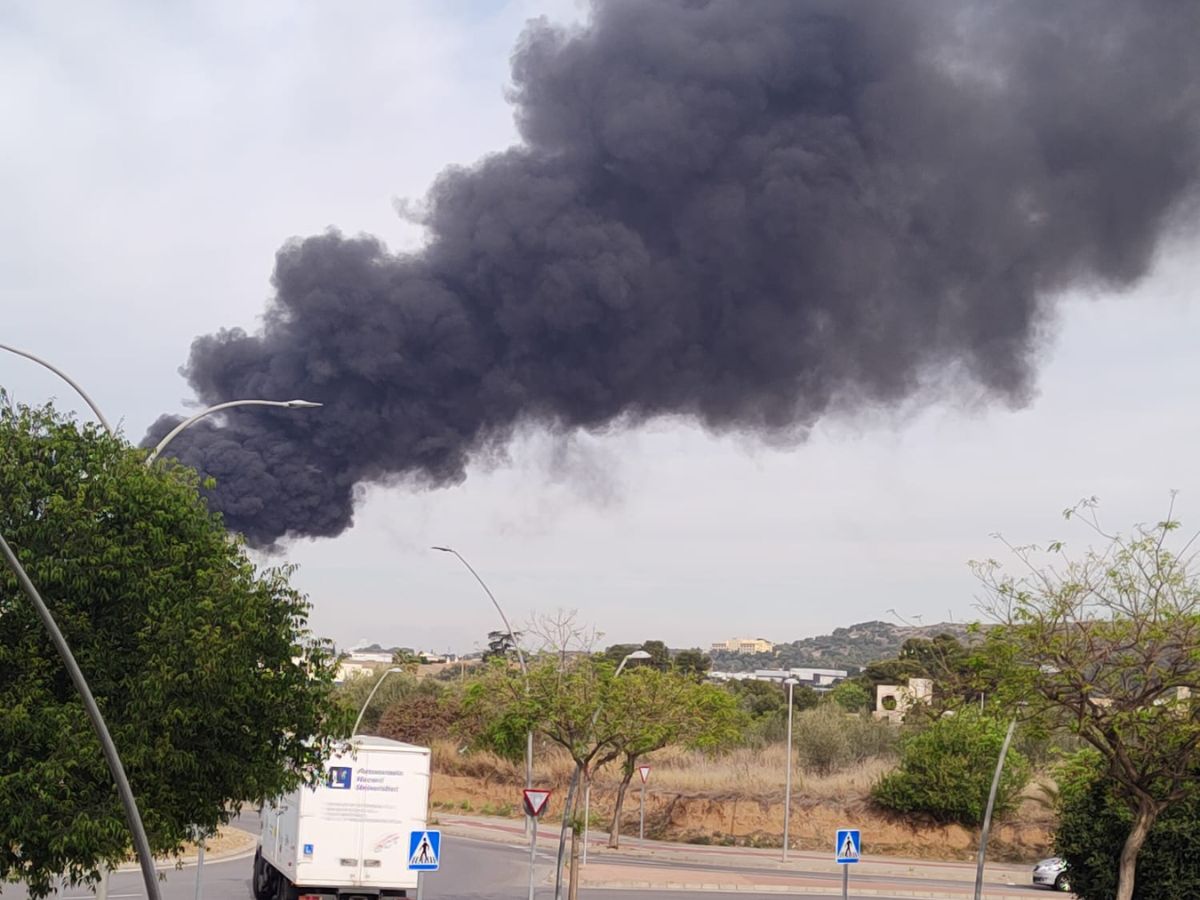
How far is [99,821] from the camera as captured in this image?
13.2 metres

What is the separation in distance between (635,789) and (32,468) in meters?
45.1

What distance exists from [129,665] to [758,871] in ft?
95.8

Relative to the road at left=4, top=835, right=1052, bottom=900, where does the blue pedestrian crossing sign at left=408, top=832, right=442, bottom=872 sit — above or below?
above

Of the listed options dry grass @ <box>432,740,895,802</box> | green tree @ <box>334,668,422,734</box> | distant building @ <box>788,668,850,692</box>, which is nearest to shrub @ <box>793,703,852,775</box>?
dry grass @ <box>432,740,895,802</box>

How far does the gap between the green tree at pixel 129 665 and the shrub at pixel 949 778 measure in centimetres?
3449

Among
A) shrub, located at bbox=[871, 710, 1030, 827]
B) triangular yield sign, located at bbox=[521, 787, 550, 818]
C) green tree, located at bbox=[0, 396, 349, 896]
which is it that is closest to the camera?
green tree, located at bbox=[0, 396, 349, 896]

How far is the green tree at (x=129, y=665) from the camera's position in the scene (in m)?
13.4

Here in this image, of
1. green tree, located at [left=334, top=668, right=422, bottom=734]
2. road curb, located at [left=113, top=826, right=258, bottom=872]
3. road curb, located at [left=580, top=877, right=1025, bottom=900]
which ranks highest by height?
green tree, located at [left=334, top=668, right=422, bottom=734]

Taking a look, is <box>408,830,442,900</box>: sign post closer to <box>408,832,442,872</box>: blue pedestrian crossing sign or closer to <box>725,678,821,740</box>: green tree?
<box>408,832,442,872</box>: blue pedestrian crossing sign

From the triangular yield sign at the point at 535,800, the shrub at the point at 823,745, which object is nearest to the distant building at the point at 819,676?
the shrub at the point at 823,745

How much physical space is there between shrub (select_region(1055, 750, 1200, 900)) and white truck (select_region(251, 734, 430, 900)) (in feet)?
→ 34.1

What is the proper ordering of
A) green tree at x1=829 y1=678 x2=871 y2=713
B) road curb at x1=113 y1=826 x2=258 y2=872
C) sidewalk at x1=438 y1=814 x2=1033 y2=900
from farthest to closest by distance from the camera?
green tree at x1=829 y1=678 x2=871 y2=713
road curb at x1=113 y1=826 x2=258 y2=872
sidewalk at x1=438 y1=814 x2=1033 y2=900

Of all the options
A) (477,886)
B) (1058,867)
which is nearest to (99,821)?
(477,886)

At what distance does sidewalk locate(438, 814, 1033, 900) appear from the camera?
35.2m
